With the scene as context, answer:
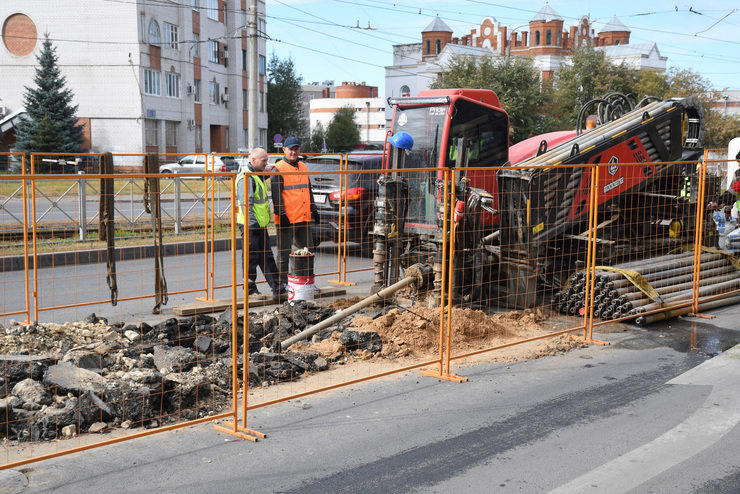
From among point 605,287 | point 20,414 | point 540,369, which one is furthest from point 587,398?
point 20,414

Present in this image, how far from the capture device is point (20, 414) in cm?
507

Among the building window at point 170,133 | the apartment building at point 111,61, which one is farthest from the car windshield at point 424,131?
the building window at point 170,133

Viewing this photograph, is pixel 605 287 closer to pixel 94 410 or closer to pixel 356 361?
pixel 356 361

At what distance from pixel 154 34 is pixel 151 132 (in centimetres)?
615

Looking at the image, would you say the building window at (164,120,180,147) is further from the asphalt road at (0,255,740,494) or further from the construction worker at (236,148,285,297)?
the asphalt road at (0,255,740,494)

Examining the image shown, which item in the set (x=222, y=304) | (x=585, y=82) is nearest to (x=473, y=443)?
(x=222, y=304)

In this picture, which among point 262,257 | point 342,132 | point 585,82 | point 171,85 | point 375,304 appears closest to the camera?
point 375,304

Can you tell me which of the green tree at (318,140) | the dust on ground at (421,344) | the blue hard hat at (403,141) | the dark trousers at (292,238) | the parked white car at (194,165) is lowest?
the dust on ground at (421,344)

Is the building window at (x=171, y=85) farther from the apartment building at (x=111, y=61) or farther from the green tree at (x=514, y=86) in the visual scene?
the green tree at (x=514, y=86)

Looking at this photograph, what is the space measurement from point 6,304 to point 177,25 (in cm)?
4183

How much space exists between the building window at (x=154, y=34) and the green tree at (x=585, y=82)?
24.9m

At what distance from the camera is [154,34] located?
4497 centimetres

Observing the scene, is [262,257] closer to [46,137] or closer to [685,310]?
[685,310]

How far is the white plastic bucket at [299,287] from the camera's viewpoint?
9125mm
